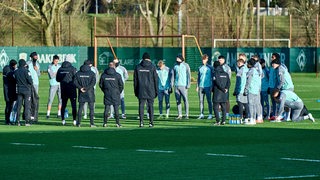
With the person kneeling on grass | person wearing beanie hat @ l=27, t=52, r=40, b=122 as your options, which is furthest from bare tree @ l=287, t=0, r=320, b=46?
person wearing beanie hat @ l=27, t=52, r=40, b=122

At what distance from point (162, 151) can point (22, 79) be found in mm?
9129

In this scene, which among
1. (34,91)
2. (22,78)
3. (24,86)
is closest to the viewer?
(22,78)

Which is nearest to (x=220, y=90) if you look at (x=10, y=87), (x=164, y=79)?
(x=164, y=79)

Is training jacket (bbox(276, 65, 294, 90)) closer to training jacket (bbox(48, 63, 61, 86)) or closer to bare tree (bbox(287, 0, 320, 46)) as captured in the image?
training jacket (bbox(48, 63, 61, 86))

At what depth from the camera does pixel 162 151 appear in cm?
2277

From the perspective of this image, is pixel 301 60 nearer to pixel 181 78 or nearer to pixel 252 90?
pixel 181 78

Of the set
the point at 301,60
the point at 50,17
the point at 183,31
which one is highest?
the point at 50,17

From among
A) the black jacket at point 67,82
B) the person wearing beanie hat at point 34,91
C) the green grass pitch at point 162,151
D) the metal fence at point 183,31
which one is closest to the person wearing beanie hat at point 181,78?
the green grass pitch at point 162,151

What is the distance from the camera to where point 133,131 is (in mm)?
28750

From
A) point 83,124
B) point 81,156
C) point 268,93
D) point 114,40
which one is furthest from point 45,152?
point 114,40

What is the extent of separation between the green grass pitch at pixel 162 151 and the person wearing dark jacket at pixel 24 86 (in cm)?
60

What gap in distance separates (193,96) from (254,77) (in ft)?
55.6

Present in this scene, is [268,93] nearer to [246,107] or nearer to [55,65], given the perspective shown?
[246,107]

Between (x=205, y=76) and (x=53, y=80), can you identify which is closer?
(x=205, y=76)
